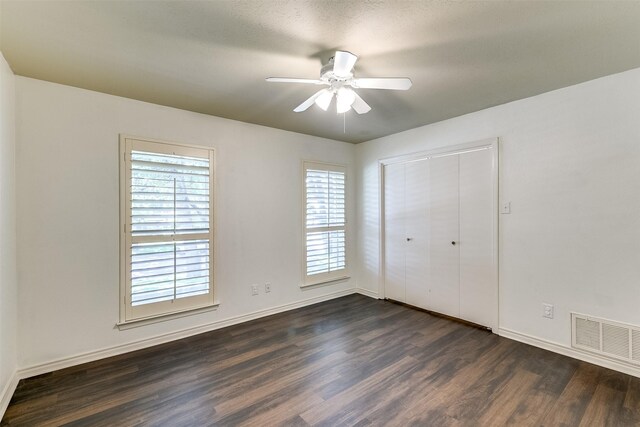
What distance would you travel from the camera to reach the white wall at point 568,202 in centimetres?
227

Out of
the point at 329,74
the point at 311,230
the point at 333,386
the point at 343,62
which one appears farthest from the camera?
the point at 311,230

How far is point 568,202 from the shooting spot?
8.30 feet

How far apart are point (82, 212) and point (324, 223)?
2.66 m

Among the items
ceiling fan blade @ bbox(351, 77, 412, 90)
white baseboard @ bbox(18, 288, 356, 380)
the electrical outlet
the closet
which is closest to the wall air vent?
the electrical outlet

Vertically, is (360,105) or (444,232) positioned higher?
(360,105)

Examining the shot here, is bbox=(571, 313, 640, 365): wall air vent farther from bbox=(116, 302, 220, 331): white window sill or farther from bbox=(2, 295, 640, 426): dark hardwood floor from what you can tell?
bbox=(116, 302, 220, 331): white window sill

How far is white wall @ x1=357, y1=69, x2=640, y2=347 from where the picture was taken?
7.44 feet

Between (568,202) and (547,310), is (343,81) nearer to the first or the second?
(568,202)

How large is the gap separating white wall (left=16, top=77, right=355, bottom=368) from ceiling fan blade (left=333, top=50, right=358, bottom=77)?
6.14 ft

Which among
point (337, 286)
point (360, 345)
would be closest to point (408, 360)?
point (360, 345)

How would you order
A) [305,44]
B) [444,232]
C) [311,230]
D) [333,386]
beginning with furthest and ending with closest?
[311,230]
[444,232]
[333,386]
[305,44]

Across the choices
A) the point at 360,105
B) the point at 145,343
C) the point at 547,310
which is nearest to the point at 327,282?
the point at 145,343

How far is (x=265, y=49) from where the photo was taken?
6.17 ft

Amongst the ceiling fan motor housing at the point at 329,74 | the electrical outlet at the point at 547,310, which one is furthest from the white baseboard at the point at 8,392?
the electrical outlet at the point at 547,310
